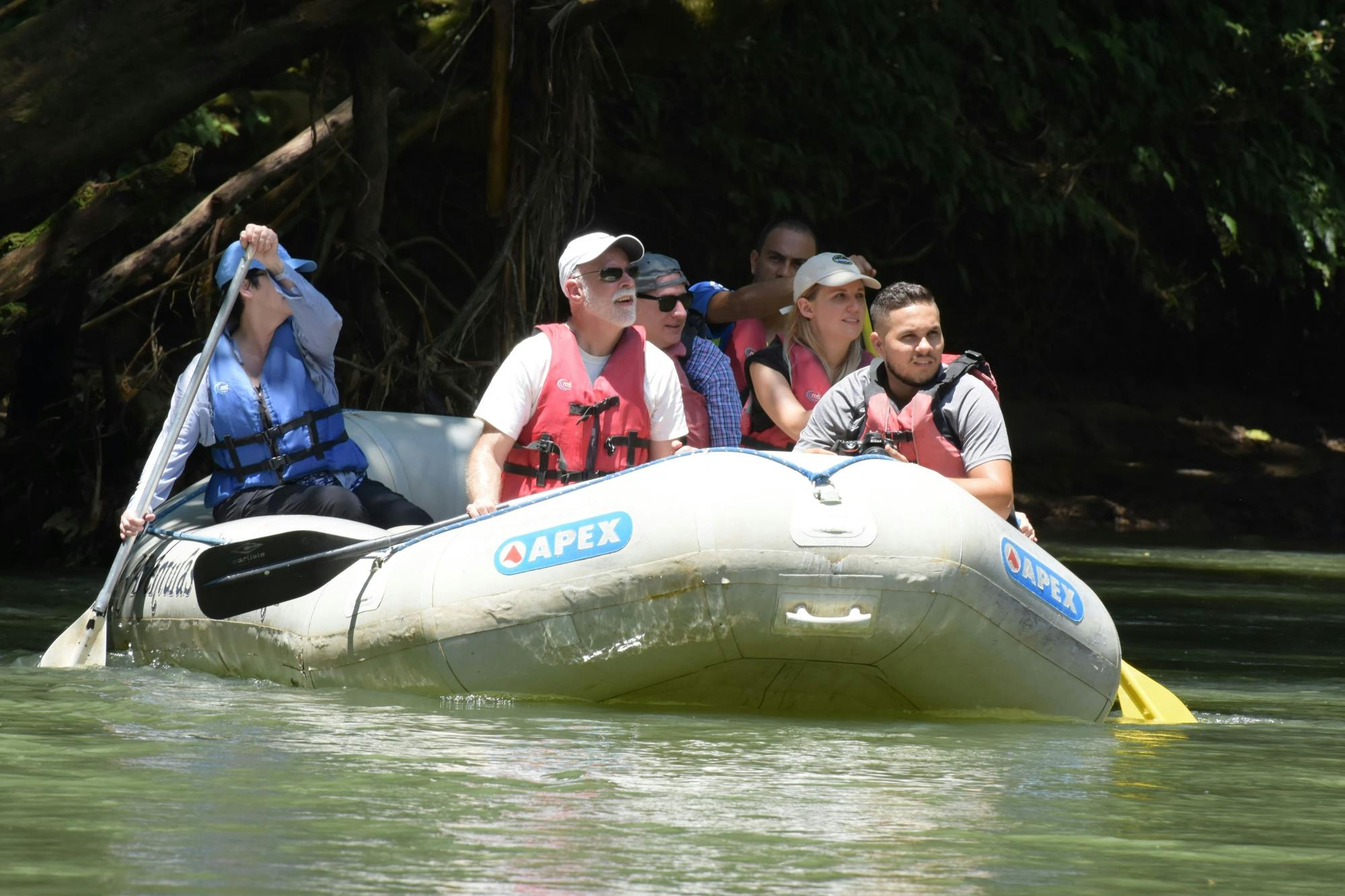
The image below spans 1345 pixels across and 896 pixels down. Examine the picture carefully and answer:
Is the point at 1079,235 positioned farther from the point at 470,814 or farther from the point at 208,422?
the point at 470,814

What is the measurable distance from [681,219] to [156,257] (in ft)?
11.6

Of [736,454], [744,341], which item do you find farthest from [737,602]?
[744,341]

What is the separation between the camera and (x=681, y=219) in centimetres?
1073

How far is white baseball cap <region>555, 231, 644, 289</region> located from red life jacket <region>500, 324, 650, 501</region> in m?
0.15

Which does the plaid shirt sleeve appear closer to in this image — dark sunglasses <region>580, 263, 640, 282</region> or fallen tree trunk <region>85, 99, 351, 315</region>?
dark sunglasses <region>580, 263, 640, 282</region>

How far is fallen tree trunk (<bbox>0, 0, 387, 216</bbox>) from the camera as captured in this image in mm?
6480

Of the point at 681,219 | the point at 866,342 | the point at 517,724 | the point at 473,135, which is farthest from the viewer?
the point at 681,219

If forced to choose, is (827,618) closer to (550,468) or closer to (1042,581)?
(1042,581)

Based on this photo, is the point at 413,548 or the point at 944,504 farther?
the point at 413,548

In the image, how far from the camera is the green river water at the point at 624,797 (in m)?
2.64

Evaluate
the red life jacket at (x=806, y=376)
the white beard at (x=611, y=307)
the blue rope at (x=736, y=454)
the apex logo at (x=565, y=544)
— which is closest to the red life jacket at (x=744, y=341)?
Answer: the red life jacket at (x=806, y=376)

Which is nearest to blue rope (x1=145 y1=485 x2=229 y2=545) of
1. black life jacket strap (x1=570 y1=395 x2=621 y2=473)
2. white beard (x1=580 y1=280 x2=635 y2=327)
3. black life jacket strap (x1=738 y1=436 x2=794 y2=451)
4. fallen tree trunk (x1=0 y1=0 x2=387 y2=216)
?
black life jacket strap (x1=570 y1=395 x2=621 y2=473)

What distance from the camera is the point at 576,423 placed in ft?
15.6

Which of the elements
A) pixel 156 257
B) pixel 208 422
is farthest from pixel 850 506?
pixel 156 257
